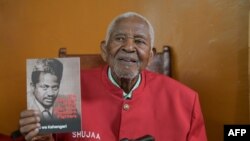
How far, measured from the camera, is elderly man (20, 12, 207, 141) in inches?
46.9

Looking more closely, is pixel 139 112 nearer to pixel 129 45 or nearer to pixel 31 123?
pixel 129 45

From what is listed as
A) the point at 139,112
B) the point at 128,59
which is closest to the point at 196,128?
the point at 139,112

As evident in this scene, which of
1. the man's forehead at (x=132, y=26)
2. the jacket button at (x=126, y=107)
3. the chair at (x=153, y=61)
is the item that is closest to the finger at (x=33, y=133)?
the jacket button at (x=126, y=107)

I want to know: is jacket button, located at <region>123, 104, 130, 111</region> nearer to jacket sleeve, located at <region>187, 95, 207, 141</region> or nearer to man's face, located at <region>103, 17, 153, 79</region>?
man's face, located at <region>103, 17, 153, 79</region>

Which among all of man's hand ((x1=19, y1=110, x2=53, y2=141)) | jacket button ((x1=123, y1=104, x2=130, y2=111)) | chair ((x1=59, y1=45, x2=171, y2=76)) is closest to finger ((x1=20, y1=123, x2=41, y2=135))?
man's hand ((x1=19, y1=110, x2=53, y2=141))

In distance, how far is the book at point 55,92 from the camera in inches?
39.5

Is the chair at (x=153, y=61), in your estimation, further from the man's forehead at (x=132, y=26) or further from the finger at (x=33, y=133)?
the finger at (x=33, y=133)

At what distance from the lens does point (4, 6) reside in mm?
1849

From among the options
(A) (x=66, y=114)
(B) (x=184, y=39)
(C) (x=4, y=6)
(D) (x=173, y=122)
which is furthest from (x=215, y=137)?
(C) (x=4, y=6)

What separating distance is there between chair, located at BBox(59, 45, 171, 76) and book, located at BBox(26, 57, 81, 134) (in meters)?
0.62

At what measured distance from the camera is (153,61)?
171cm

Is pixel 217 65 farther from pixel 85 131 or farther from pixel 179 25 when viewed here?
pixel 85 131

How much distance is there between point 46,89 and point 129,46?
0.32 metres

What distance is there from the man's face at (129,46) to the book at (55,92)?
0.20 metres
